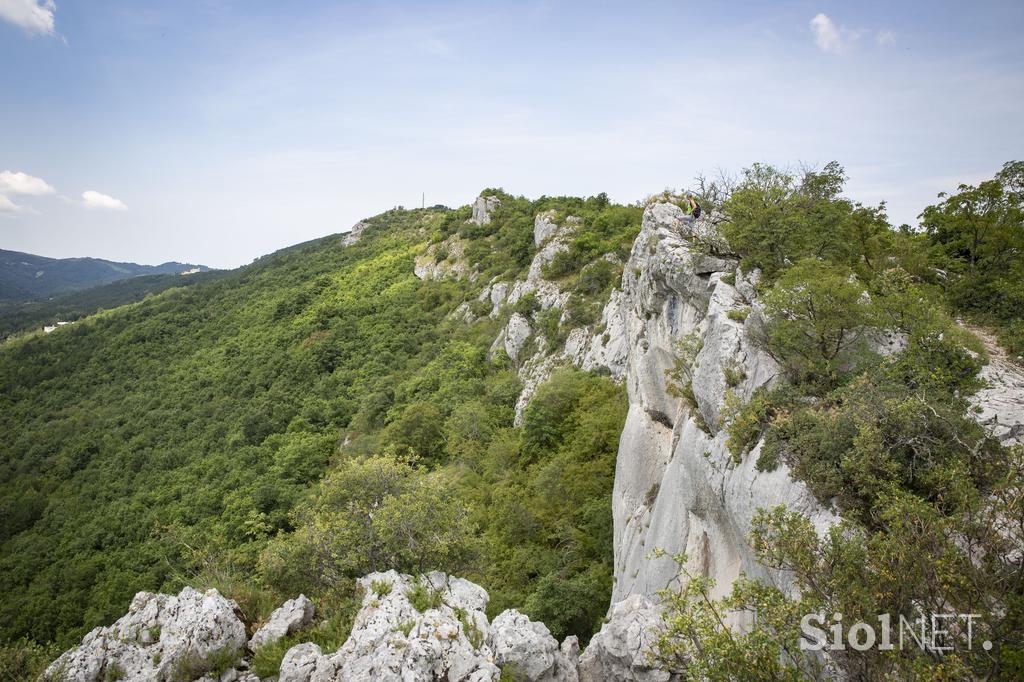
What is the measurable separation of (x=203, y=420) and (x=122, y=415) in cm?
1363

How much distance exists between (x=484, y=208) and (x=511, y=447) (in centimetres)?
5153

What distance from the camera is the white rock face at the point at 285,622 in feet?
43.6

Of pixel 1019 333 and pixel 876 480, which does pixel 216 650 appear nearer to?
pixel 876 480

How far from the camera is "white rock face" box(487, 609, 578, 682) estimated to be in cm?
1326

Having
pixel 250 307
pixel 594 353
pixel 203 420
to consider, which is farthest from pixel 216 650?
pixel 250 307

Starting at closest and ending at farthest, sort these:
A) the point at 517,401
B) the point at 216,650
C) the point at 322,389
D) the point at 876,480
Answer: the point at 876,480
the point at 216,650
the point at 517,401
the point at 322,389

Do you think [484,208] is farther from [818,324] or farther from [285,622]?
[285,622]

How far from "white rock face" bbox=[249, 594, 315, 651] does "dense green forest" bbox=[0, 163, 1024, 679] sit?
2.18ft

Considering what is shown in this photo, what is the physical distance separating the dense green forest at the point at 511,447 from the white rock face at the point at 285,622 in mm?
666

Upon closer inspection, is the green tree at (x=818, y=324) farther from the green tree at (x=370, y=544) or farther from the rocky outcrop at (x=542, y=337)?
the rocky outcrop at (x=542, y=337)

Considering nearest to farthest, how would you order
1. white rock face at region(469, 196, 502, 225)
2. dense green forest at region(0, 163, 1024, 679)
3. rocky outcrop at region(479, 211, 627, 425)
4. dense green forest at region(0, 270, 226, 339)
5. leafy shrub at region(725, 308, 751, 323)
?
dense green forest at region(0, 163, 1024, 679) < leafy shrub at region(725, 308, 751, 323) < rocky outcrop at region(479, 211, 627, 425) < white rock face at region(469, 196, 502, 225) < dense green forest at region(0, 270, 226, 339)

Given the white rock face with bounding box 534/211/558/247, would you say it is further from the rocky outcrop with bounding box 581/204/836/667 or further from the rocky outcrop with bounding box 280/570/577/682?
the rocky outcrop with bounding box 280/570/577/682

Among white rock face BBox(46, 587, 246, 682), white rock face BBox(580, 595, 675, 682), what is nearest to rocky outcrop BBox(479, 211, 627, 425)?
white rock face BBox(580, 595, 675, 682)

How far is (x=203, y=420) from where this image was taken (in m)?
58.0
